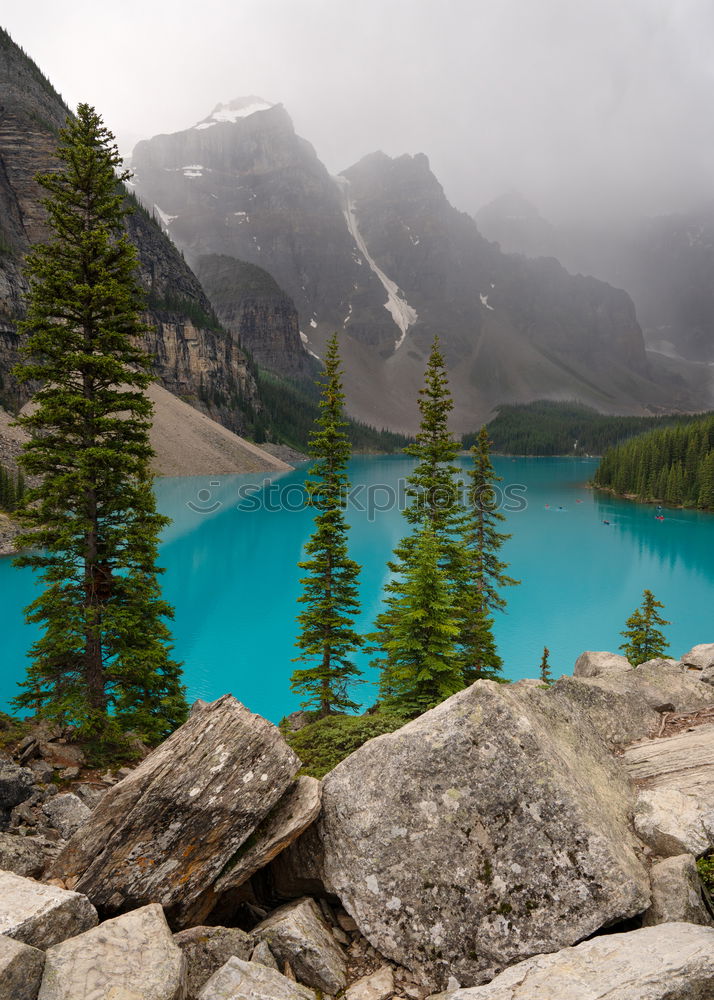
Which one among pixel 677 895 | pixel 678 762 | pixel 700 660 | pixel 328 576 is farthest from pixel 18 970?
pixel 328 576

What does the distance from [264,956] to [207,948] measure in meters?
0.59

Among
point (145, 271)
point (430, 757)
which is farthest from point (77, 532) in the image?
point (145, 271)

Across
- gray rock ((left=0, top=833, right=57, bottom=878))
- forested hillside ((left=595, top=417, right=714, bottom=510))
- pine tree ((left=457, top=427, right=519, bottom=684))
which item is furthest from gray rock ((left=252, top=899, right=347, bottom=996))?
forested hillside ((left=595, top=417, right=714, bottom=510))

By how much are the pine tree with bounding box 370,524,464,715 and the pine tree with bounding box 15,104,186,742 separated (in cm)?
766

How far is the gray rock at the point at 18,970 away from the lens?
383 cm

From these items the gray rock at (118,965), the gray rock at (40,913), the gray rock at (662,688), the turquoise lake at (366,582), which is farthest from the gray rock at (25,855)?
the turquoise lake at (366,582)

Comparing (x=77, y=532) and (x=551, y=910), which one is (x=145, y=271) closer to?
(x=77, y=532)

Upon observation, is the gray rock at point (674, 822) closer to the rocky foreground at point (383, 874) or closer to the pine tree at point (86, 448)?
the rocky foreground at point (383, 874)

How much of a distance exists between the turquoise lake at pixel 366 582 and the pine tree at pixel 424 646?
14.5 m

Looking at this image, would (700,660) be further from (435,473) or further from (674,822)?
(435,473)

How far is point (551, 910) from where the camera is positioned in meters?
5.17

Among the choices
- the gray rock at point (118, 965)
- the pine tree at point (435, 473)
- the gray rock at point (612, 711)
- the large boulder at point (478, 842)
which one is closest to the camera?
the gray rock at point (118, 965)

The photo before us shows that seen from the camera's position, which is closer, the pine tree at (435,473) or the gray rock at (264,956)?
the gray rock at (264,956)

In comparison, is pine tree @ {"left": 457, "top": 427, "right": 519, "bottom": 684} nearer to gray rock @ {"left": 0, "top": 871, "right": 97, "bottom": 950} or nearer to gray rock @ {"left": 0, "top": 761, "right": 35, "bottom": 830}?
gray rock @ {"left": 0, "top": 761, "right": 35, "bottom": 830}
